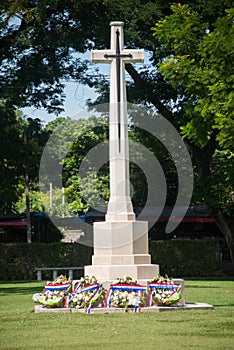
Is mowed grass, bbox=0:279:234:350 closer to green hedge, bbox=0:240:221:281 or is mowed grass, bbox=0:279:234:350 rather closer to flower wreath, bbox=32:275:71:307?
flower wreath, bbox=32:275:71:307

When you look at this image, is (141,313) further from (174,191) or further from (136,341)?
(174,191)

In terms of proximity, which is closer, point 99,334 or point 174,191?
point 99,334

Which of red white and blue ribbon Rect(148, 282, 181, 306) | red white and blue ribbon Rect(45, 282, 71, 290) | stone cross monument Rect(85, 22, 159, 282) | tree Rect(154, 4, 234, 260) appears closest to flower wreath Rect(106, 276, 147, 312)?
red white and blue ribbon Rect(148, 282, 181, 306)

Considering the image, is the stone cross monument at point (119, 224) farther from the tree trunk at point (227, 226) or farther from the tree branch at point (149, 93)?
the tree trunk at point (227, 226)

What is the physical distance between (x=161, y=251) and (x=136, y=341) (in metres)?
25.8

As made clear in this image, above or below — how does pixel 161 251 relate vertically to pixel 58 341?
above

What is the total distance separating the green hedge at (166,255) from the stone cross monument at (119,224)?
19.4 meters

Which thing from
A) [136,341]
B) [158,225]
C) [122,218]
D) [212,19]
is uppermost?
[212,19]

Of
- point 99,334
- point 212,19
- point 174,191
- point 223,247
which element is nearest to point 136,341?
point 99,334

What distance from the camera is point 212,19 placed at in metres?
30.8

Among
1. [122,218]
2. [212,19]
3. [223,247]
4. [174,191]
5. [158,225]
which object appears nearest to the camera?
[122,218]

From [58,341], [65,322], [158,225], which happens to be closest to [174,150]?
[158,225]

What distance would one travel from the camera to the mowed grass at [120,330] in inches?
421

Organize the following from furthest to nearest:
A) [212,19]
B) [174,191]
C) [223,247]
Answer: [223,247] → [174,191] → [212,19]
